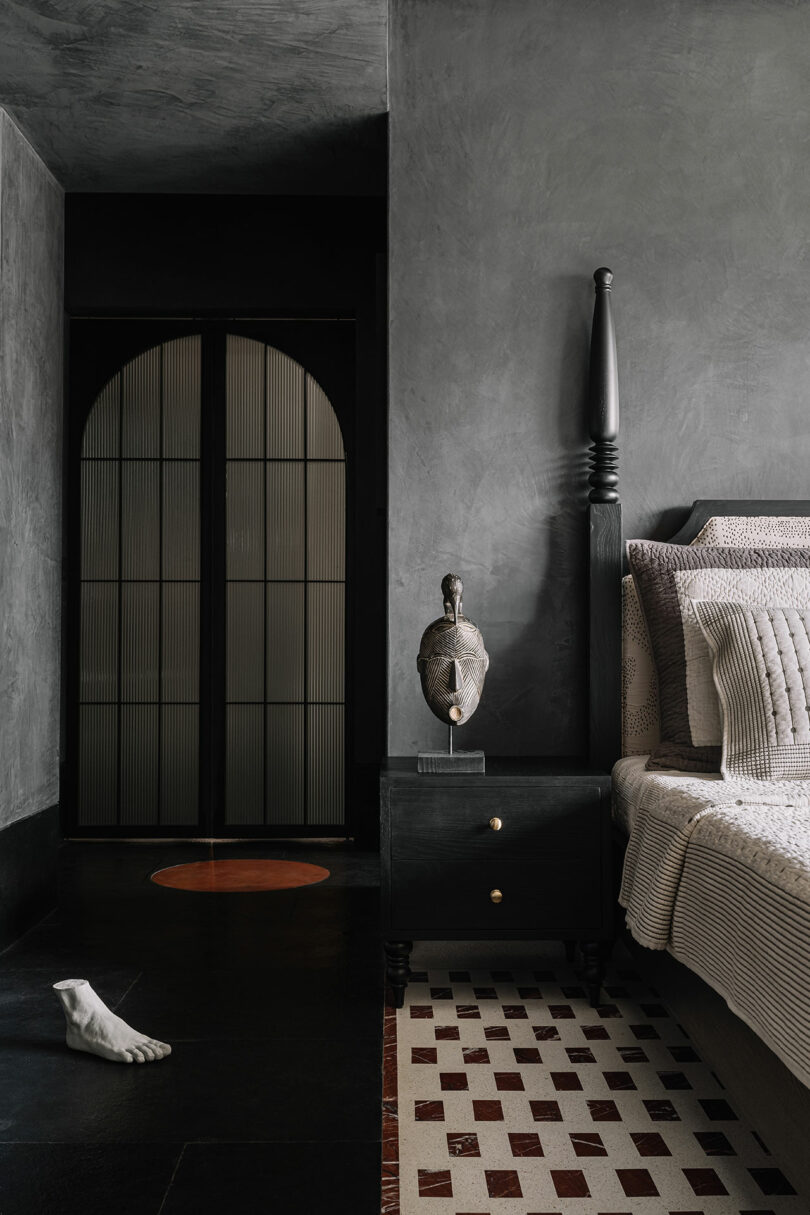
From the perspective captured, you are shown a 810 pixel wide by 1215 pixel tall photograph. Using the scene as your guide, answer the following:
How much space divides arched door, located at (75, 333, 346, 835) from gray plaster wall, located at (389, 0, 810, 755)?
1.61m

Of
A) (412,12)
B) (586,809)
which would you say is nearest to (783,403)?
(586,809)

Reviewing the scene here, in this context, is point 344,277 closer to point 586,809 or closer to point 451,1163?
point 586,809

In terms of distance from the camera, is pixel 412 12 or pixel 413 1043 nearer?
pixel 413 1043

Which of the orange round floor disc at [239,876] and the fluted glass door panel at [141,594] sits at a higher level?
the fluted glass door panel at [141,594]

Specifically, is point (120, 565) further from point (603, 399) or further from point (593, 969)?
point (593, 969)

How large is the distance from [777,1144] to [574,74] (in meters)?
2.77

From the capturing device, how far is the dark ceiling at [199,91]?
2.68 m

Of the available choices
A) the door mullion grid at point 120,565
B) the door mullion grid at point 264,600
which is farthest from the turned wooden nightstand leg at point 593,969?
the door mullion grid at point 120,565

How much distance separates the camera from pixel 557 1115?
6.29 ft

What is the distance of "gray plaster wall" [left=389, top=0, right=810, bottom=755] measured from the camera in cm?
298

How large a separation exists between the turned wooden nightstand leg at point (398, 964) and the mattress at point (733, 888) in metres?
0.56

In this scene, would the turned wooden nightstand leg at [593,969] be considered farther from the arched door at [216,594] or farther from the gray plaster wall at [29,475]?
the arched door at [216,594]

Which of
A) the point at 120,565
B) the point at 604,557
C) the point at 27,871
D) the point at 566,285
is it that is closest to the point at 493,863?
the point at 604,557

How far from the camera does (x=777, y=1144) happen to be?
1.65 m
